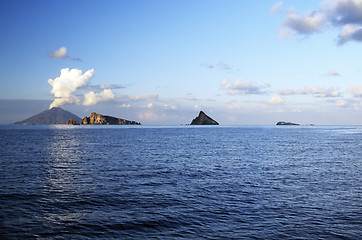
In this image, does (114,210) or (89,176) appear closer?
(114,210)

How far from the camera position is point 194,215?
19.2 meters

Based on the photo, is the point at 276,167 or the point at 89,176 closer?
the point at 89,176

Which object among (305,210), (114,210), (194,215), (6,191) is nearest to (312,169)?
(305,210)

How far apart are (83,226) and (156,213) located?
5.09 metres

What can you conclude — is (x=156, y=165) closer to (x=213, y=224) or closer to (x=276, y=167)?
(x=276, y=167)

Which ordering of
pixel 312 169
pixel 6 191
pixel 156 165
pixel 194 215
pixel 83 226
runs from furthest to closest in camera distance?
pixel 156 165 → pixel 312 169 → pixel 6 191 → pixel 194 215 → pixel 83 226

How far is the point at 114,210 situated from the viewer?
20266 millimetres

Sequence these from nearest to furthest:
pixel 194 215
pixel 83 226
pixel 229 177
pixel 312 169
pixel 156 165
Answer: pixel 83 226
pixel 194 215
pixel 229 177
pixel 312 169
pixel 156 165

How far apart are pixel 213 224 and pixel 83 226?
8332mm

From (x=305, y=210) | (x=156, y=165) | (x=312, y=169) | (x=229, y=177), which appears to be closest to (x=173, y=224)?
(x=305, y=210)

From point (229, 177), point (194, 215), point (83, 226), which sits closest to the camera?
point (83, 226)

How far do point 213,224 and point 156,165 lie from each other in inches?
1054

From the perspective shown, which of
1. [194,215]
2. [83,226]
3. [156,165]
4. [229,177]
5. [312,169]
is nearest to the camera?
[83,226]

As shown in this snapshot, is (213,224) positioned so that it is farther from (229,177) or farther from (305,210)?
(229,177)
